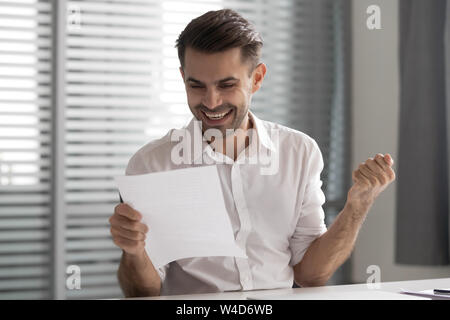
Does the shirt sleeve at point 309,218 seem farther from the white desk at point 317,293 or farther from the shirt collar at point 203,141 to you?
the white desk at point 317,293

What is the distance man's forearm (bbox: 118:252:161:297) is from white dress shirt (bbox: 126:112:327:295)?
0.24 feet

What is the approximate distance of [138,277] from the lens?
3.84 ft

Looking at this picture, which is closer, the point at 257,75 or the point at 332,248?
the point at 332,248

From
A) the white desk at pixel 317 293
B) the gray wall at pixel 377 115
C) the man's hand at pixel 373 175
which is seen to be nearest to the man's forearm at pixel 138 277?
the white desk at pixel 317 293

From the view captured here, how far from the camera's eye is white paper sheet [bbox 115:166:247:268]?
35.9 inches

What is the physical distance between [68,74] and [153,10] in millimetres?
479

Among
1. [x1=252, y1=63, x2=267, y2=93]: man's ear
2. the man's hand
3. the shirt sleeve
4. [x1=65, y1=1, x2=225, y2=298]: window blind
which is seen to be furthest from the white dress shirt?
[x1=65, y1=1, x2=225, y2=298]: window blind

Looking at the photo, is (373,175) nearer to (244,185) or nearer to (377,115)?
(244,185)

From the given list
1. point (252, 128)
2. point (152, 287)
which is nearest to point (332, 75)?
point (252, 128)

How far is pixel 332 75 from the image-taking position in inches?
108

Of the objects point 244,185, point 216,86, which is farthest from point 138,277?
point 216,86

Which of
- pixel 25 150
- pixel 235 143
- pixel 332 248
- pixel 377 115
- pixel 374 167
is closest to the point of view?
pixel 374 167

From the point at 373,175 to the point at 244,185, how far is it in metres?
0.35
